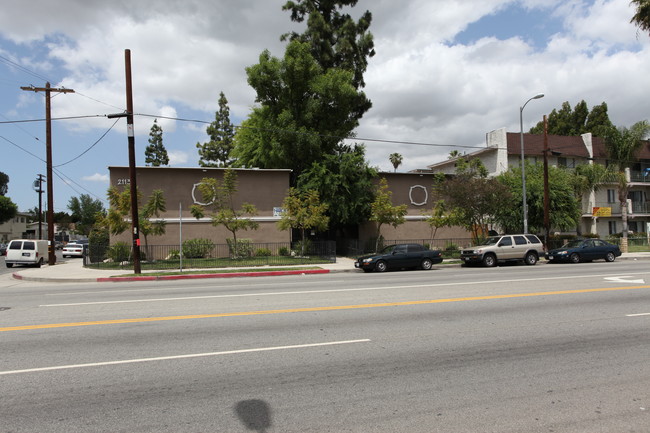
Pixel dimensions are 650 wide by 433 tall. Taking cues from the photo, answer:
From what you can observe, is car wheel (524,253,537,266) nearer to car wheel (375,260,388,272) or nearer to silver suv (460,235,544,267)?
silver suv (460,235,544,267)

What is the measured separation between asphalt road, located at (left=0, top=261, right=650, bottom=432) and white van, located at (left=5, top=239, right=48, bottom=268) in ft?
66.0

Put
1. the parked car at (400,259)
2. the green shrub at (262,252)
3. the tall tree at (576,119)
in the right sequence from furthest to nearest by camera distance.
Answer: the tall tree at (576,119) < the green shrub at (262,252) < the parked car at (400,259)

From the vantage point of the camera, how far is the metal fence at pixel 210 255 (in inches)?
945

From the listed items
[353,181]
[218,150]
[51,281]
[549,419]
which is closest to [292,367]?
[549,419]

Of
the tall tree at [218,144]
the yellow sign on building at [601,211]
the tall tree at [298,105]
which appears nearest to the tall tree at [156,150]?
the tall tree at [218,144]

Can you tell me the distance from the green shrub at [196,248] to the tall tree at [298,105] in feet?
31.2

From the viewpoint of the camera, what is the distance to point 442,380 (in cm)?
505

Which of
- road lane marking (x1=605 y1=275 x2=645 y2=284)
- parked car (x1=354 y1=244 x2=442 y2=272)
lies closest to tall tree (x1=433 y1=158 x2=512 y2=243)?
parked car (x1=354 y1=244 x2=442 y2=272)

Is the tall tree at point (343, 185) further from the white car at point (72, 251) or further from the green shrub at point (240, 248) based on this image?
the white car at point (72, 251)

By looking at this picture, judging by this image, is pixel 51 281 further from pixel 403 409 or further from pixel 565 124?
pixel 565 124

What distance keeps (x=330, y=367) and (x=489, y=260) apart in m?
19.8

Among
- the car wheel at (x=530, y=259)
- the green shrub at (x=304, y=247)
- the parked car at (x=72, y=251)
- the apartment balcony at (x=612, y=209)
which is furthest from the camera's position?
the apartment balcony at (x=612, y=209)

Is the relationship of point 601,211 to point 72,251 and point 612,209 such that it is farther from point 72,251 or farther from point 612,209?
point 72,251

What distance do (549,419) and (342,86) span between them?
103 ft
